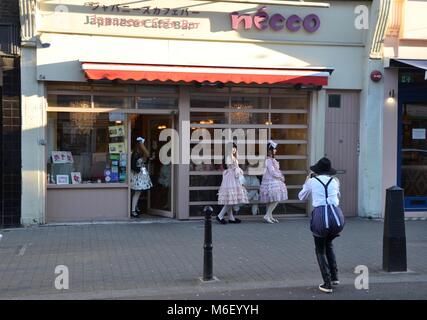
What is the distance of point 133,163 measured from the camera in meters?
12.5

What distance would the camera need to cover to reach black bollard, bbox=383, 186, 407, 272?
797 centimetres

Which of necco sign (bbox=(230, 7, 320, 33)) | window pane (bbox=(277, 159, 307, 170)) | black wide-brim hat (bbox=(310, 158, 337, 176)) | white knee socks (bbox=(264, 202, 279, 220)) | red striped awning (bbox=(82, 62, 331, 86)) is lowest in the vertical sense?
white knee socks (bbox=(264, 202, 279, 220))

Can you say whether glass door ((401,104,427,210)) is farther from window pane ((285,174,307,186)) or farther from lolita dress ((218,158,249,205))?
lolita dress ((218,158,249,205))

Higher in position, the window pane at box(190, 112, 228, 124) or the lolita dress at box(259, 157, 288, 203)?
the window pane at box(190, 112, 228, 124)

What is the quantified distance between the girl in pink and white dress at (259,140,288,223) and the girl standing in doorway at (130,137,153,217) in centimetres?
259

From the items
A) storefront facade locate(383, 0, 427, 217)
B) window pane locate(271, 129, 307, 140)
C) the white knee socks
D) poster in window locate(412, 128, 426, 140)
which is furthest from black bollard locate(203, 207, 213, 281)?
poster in window locate(412, 128, 426, 140)

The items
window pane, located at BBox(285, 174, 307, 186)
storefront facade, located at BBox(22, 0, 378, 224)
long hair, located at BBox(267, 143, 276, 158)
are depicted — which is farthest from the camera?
window pane, located at BBox(285, 174, 307, 186)

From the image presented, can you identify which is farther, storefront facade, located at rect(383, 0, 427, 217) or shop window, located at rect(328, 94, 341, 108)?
shop window, located at rect(328, 94, 341, 108)

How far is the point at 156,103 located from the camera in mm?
12328

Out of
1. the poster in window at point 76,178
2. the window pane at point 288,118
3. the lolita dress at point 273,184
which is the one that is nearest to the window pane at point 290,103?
the window pane at point 288,118

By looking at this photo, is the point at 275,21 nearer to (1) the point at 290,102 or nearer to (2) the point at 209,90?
(1) the point at 290,102

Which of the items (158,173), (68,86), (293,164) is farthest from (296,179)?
(68,86)
